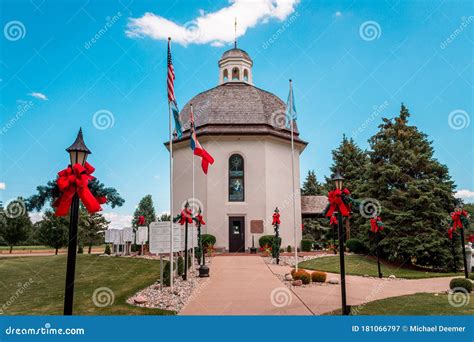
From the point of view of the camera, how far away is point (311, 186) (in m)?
45.4

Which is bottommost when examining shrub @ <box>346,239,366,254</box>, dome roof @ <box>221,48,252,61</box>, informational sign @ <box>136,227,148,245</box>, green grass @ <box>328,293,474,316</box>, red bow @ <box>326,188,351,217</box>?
green grass @ <box>328,293,474,316</box>

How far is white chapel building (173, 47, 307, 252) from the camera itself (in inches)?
942

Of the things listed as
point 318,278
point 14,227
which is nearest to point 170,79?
point 318,278

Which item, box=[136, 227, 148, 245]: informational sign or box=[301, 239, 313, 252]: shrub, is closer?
box=[136, 227, 148, 245]: informational sign

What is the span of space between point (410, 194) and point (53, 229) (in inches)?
996

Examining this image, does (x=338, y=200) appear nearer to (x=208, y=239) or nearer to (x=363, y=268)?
(x=363, y=268)

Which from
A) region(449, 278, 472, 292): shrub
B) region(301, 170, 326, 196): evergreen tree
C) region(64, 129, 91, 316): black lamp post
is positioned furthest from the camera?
region(301, 170, 326, 196): evergreen tree

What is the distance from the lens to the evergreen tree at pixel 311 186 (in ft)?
145

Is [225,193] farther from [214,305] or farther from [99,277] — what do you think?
[214,305]

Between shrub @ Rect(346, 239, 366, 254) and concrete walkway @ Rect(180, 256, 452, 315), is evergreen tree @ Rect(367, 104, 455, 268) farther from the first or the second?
concrete walkway @ Rect(180, 256, 452, 315)

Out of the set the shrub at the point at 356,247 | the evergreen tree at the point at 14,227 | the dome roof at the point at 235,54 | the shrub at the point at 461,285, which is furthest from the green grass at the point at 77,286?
the dome roof at the point at 235,54

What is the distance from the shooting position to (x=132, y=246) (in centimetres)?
2483

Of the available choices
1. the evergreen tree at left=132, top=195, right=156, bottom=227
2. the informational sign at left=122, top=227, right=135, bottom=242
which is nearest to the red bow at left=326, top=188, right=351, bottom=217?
the informational sign at left=122, top=227, right=135, bottom=242

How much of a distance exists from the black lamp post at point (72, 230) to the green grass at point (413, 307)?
201 inches
